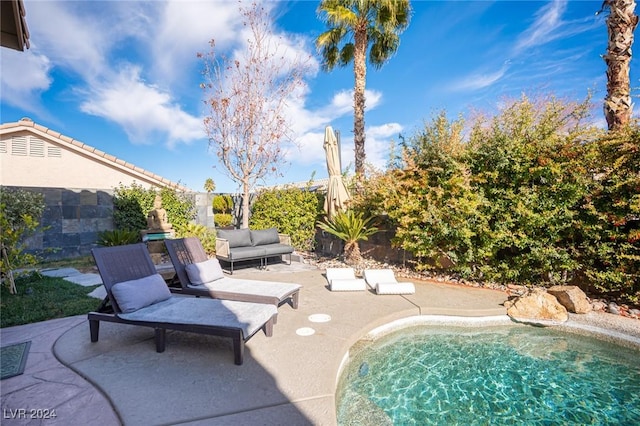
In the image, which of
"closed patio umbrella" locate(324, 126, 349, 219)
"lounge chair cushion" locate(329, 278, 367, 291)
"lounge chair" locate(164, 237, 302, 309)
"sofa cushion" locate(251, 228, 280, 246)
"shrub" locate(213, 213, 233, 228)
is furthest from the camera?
"shrub" locate(213, 213, 233, 228)

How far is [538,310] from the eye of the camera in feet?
15.3

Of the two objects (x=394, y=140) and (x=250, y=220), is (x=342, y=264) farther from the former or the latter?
(x=250, y=220)

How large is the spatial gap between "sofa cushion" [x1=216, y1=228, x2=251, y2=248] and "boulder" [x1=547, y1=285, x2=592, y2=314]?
6.67m

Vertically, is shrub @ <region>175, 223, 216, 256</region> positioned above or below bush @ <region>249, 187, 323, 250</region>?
below

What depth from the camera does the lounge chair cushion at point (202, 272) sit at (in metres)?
4.64

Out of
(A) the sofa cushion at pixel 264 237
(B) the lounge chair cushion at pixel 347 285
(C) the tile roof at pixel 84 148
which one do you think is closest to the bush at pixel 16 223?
(A) the sofa cushion at pixel 264 237

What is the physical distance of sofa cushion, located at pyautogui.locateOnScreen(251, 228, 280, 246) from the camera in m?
8.18

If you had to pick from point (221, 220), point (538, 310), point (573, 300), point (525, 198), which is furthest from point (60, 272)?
point (573, 300)

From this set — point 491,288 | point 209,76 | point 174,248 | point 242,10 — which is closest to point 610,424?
point 491,288

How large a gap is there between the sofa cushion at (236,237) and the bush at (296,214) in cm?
225

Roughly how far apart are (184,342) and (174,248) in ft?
5.71

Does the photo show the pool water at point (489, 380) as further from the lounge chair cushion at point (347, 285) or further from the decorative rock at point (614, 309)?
the lounge chair cushion at point (347, 285)

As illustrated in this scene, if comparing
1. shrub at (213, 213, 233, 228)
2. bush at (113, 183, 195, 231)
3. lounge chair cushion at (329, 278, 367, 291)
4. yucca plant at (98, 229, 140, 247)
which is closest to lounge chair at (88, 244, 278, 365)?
lounge chair cushion at (329, 278, 367, 291)

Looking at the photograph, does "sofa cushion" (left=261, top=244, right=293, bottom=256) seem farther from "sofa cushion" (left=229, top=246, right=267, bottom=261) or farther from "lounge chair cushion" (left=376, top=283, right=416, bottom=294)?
"lounge chair cushion" (left=376, top=283, right=416, bottom=294)
